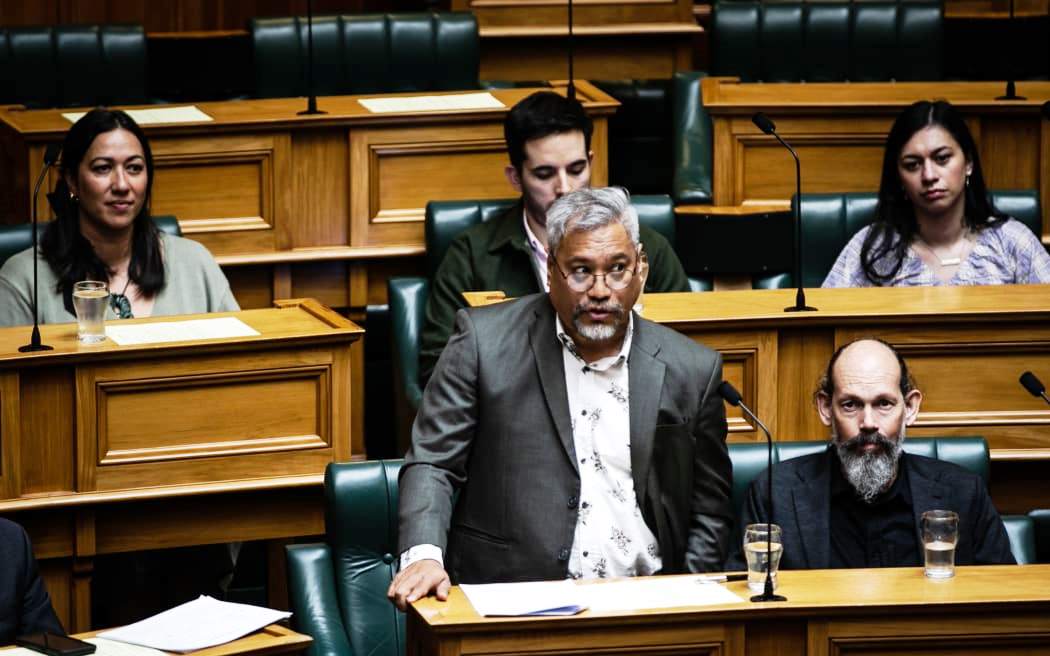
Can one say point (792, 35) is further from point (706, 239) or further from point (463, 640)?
point (463, 640)

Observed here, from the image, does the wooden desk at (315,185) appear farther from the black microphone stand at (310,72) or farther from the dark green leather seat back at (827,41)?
the dark green leather seat back at (827,41)

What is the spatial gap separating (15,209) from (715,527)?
8.31 ft

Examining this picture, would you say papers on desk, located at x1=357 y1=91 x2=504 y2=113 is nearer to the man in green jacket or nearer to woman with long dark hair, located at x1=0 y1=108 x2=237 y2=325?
the man in green jacket

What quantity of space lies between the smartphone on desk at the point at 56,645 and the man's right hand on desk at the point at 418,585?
1.41 ft

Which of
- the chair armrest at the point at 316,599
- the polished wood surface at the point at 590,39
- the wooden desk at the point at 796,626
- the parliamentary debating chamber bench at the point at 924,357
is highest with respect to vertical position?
the polished wood surface at the point at 590,39

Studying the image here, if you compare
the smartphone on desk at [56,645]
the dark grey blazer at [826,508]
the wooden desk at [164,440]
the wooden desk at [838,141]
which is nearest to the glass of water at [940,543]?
the dark grey blazer at [826,508]

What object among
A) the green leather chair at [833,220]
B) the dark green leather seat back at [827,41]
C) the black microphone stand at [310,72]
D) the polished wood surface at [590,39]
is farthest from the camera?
the polished wood surface at [590,39]

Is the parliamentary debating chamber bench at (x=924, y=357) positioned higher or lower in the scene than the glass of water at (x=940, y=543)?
higher

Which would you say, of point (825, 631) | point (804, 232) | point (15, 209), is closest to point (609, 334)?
point (825, 631)

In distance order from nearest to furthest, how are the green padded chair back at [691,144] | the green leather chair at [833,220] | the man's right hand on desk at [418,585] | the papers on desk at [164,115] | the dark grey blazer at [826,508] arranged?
the man's right hand on desk at [418,585] → the dark grey blazer at [826,508] → the green leather chair at [833,220] → the papers on desk at [164,115] → the green padded chair back at [691,144]

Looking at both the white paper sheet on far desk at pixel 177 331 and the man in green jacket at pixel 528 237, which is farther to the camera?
the man in green jacket at pixel 528 237

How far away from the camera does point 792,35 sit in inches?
224

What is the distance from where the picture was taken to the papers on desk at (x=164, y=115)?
4758 millimetres

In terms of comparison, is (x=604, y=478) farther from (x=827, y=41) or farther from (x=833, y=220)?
(x=827, y=41)
